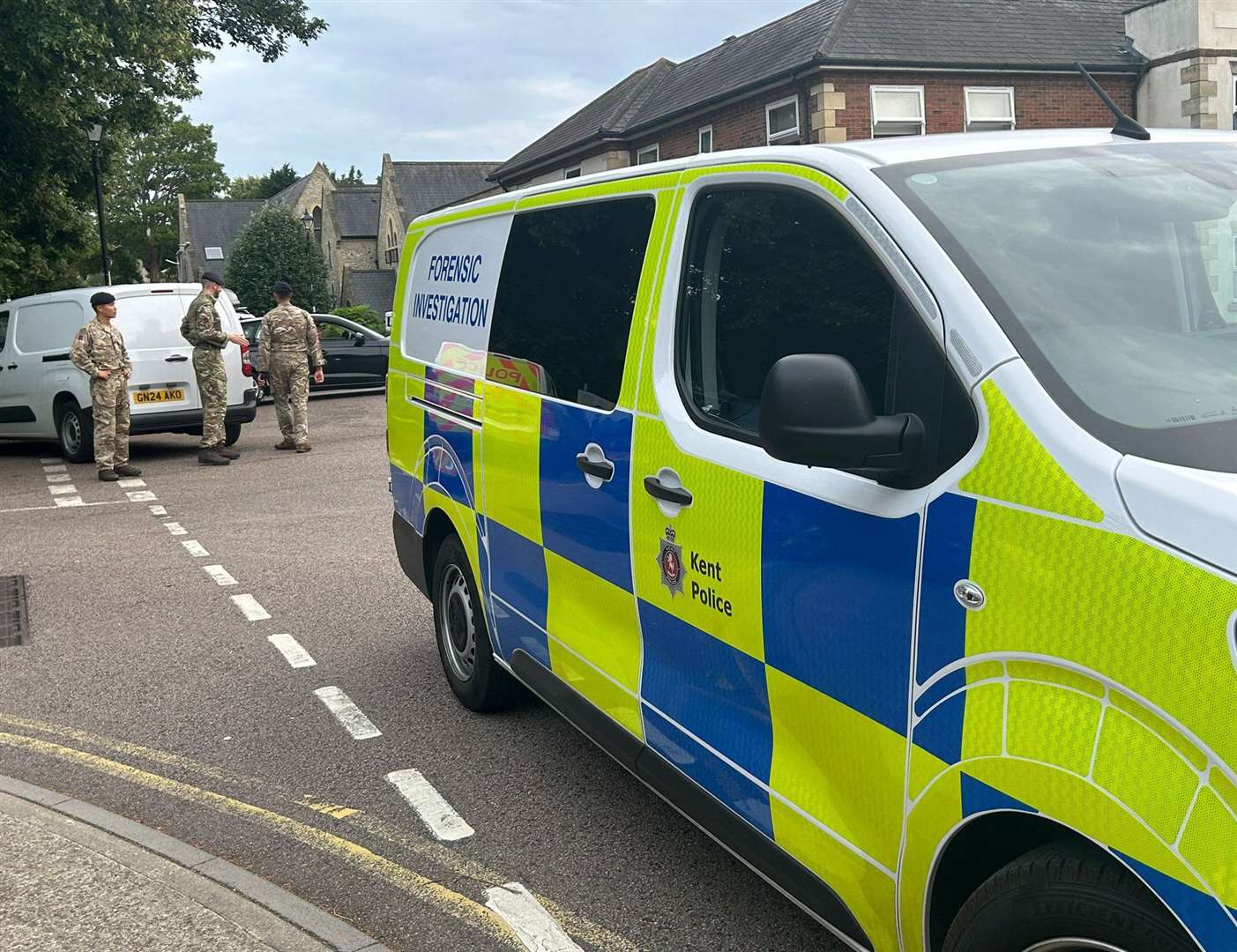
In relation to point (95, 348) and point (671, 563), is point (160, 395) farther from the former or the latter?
point (671, 563)

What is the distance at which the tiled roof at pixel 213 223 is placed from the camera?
95750 mm

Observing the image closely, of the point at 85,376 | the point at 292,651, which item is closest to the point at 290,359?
the point at 85,376

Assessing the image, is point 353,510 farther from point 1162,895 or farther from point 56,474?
point 1162,895

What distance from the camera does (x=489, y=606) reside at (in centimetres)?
496

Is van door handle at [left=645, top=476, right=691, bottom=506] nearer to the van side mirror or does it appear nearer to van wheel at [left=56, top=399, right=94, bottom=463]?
the van side mirror

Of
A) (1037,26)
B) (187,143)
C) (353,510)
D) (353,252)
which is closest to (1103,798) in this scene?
A: (353,510)

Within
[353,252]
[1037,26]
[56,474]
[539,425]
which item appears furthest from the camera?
[353,252]

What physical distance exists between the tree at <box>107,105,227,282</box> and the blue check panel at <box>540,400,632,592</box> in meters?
106

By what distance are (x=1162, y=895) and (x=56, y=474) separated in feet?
45.9

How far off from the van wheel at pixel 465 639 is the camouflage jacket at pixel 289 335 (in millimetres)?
10061

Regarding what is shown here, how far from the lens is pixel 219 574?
28.3 feet

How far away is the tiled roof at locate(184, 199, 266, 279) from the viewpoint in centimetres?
9575

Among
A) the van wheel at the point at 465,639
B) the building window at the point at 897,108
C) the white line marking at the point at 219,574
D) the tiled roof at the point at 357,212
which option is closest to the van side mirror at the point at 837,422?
the van wheel at the point at 465,639

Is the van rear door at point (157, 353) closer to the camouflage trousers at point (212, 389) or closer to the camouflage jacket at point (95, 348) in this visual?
the camouflage trousers at point (212, 389)
